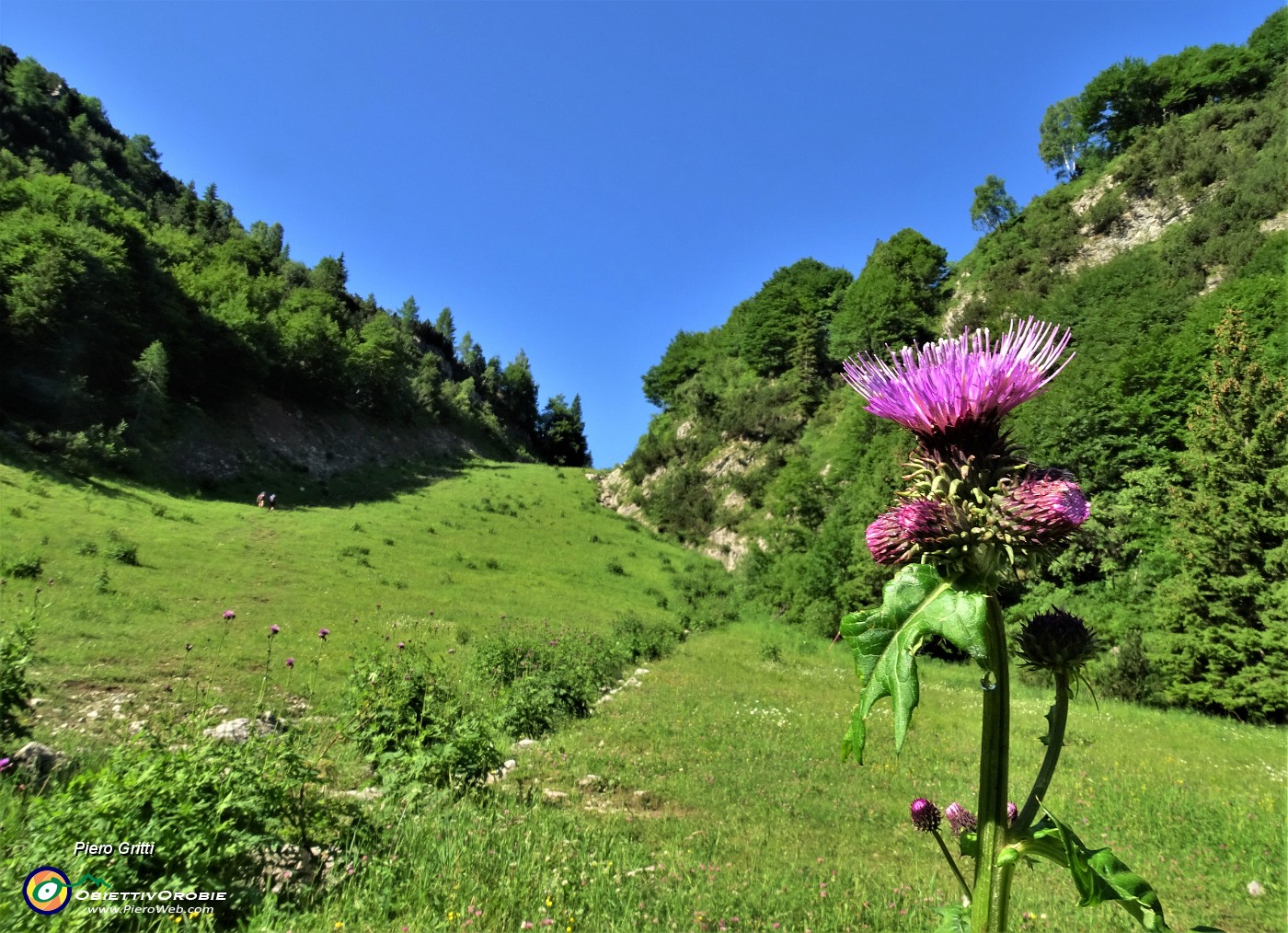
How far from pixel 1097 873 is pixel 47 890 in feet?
16.5

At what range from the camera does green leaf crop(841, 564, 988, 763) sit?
1.37 metres

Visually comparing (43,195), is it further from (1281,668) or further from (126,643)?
(1281,668)

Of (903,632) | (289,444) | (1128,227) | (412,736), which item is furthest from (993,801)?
(1128,227)

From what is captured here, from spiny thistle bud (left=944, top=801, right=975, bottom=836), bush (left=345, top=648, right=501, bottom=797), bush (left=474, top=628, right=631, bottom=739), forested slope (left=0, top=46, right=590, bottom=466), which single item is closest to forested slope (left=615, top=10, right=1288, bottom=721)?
spiny thistle bud (left=944, top=801, right=975, bottom=836)

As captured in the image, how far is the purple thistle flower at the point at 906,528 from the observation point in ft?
5.85

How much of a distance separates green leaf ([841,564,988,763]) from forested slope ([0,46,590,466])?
1463 inches

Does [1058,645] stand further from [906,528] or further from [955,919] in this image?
[955,919]

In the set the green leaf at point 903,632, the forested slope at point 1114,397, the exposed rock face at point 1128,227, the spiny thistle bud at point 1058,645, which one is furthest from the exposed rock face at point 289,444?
the exposed rock face at point 1128,227

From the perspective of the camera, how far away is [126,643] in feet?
39.5

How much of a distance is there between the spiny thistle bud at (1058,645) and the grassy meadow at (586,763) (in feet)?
13.3

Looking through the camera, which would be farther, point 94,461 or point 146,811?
point 94,461

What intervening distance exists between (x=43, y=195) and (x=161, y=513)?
28263mm

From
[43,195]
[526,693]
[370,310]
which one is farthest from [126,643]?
[370,310]

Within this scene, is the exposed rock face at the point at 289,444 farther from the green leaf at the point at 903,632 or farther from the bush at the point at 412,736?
the green leaf at the point at 903,632
